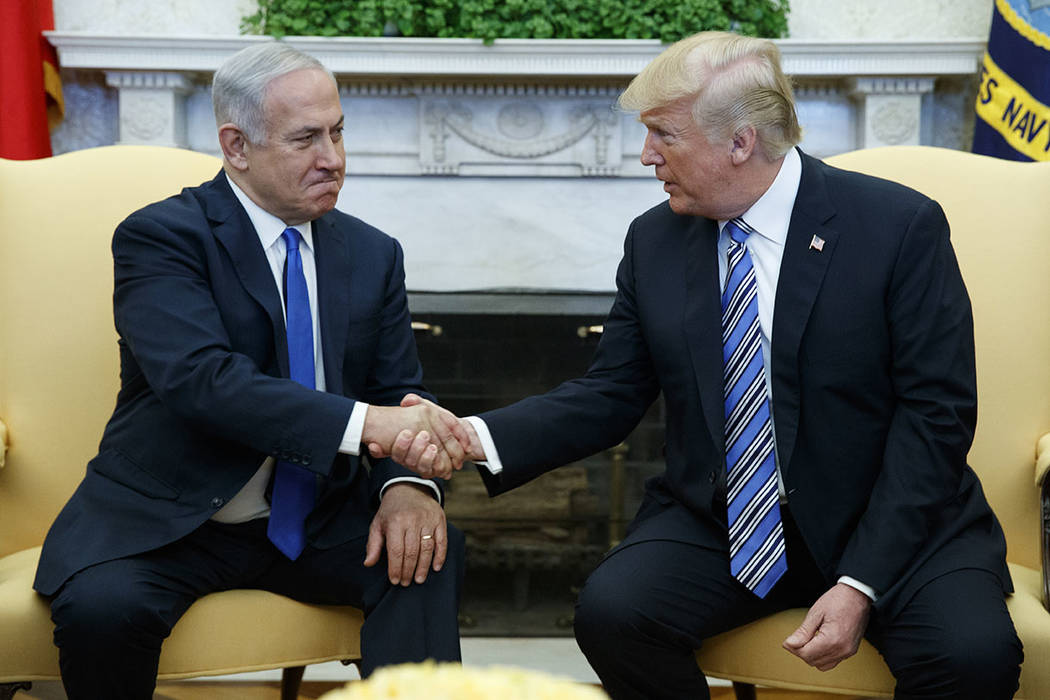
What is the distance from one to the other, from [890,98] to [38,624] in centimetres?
305

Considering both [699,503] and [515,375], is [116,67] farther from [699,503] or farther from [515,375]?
[699,503]

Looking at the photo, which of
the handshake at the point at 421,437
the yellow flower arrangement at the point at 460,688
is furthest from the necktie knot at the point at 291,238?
the yellow flower arrangement at the point at 460,688

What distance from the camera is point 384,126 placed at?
3807 millimetres

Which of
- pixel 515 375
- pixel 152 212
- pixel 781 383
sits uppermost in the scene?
pixel 152 212

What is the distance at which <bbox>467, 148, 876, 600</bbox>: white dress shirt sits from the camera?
1982 mm

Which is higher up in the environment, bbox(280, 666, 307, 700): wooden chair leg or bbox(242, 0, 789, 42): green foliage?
bbox(242, 0, 789, 42): green foliage

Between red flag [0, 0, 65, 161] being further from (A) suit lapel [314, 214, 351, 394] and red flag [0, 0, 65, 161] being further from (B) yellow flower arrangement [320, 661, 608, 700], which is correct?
(B) yellow flower arrangement [320, 661, 608, 700]

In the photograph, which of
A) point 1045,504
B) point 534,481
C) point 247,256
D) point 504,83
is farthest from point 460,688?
point 504,83

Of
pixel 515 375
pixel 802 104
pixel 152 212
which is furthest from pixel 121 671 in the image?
pixel 802 104

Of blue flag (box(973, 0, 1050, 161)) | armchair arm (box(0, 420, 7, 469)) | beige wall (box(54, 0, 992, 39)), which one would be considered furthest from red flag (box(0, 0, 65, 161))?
blue flag (box(973, 0, 1050, 161))

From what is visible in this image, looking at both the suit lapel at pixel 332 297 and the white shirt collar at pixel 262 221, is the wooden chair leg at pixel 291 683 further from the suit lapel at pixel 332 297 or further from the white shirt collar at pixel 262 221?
the white shirt collar at pixel 262 221

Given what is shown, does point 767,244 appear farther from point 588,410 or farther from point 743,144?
point 588,410

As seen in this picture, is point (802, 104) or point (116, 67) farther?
point (802, 104)

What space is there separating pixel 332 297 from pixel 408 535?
0.48 meters
